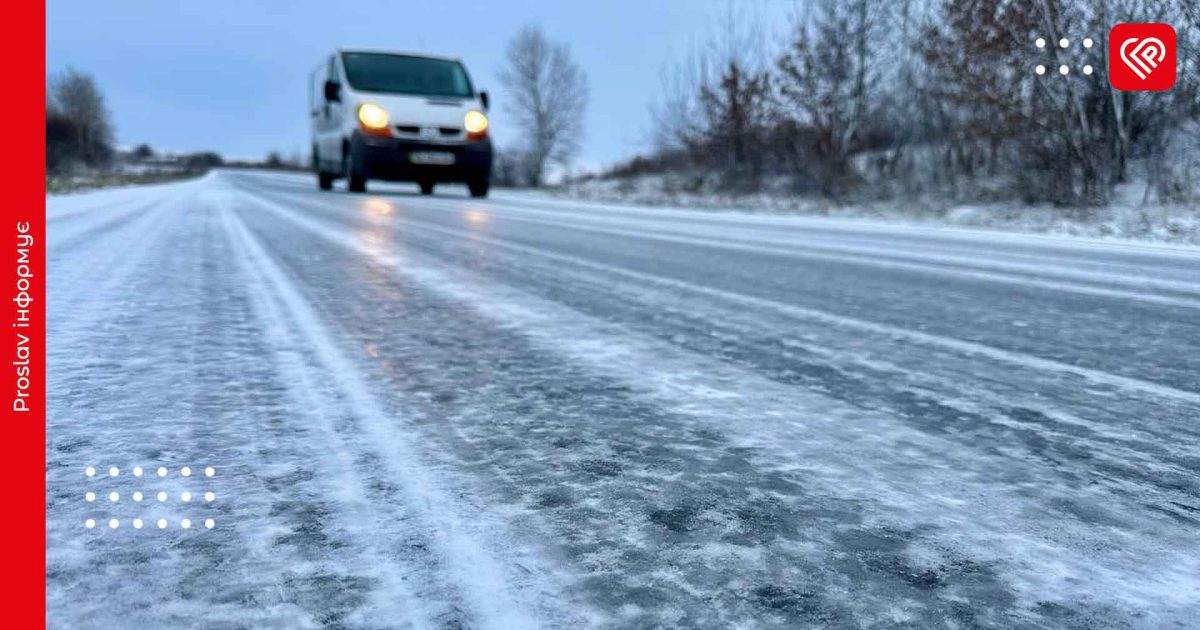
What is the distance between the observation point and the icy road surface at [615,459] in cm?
97

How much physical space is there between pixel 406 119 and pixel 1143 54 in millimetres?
9350

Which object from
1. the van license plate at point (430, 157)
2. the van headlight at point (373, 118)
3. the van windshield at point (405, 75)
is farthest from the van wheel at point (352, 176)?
the van windshield at point (405, 75)

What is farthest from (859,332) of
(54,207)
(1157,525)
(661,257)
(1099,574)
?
(54,207)

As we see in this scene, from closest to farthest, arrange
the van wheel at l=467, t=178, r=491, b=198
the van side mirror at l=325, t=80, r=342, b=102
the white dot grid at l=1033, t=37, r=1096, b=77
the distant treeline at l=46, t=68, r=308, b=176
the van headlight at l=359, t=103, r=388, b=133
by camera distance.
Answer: the white dot grid at l=1033, t=37, r=1096, b=77 → the van headlight at l=359, t=103, r=388, b=133 → the van side mirror at l=325, t=80, r=342, b=102 → the van wheel at l=467, t=178, r=491, b=198 → the distant treeline at l=46, t=68, r=308, b=176

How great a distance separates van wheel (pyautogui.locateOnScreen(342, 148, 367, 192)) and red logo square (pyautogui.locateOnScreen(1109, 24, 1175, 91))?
32.4 ft

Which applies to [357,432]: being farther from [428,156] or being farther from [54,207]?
[428,156]

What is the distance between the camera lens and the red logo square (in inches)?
420

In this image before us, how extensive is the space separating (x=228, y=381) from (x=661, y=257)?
3318mm

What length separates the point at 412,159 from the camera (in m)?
13.6

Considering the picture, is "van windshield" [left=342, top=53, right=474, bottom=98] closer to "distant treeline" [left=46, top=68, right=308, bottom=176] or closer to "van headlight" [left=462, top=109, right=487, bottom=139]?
"van headlight" [left=462, top=109, right=487, bottom=139]

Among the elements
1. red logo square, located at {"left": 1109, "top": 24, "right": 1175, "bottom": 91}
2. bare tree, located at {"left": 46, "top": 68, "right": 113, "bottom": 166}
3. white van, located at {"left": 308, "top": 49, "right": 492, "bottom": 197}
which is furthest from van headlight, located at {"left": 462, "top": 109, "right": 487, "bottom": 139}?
bare tree, located at {"left": 46, "top": 68, "right": 113, "bottom": 166}

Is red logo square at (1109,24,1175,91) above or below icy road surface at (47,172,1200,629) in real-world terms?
above

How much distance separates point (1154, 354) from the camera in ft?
8.11
